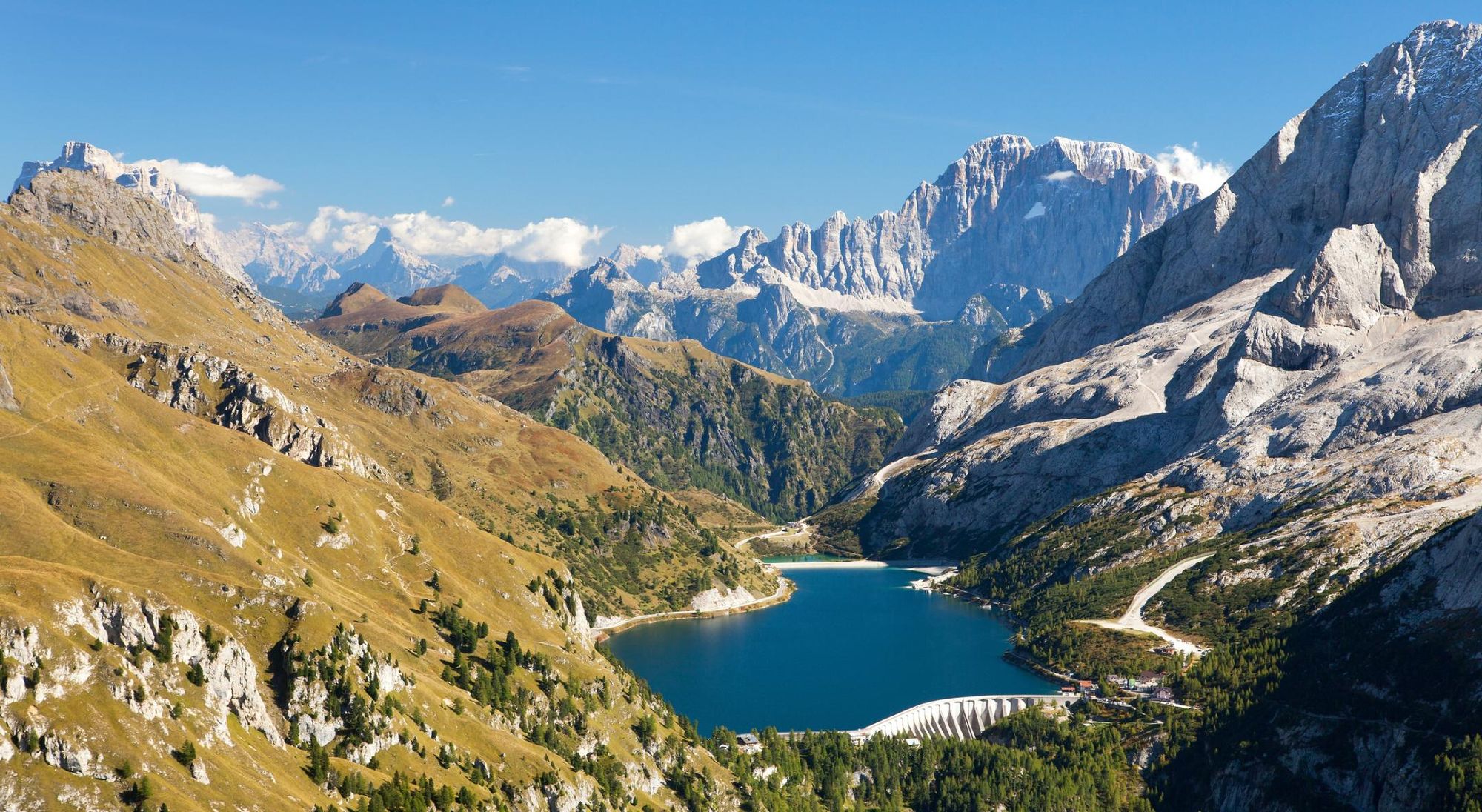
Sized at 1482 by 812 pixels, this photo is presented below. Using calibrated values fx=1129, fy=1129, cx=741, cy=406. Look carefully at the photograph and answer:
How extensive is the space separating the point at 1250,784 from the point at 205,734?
502 feet

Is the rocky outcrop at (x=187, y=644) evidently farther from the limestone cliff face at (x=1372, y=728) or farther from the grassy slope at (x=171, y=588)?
the limestone cliff face at (x=1372, y=728)

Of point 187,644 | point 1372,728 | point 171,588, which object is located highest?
point 171,588

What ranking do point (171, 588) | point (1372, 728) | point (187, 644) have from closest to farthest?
point (187, 644) < point (171, 588) < point (1372, 728)

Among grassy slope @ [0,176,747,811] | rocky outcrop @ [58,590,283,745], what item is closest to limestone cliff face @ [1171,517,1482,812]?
grassy slope @ [0,176,747,811]

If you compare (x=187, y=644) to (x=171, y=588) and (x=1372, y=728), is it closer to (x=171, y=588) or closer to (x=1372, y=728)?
(x=171, y=588)

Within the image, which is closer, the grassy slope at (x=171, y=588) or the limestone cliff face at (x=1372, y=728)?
the grassy slope at (x=171, y=588)

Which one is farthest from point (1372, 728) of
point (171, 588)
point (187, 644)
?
point (171, 588)

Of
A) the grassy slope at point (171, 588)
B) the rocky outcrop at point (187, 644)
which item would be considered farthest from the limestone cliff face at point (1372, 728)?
the rocky outcrop at point (187, 644)

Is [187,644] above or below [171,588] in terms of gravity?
below

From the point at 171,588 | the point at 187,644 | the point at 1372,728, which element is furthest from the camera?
the point at 1372,728

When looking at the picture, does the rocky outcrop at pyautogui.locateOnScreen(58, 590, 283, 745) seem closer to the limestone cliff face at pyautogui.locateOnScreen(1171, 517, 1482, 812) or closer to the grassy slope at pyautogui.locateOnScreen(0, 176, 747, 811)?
the grassy slope at pyautogui.locateOnScreen(0, 176, 747, 811)

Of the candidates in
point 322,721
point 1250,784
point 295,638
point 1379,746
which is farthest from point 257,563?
point 1379,746

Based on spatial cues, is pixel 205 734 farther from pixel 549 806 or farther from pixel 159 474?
pixel 159 474

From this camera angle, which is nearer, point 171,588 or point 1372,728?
point 171,588
